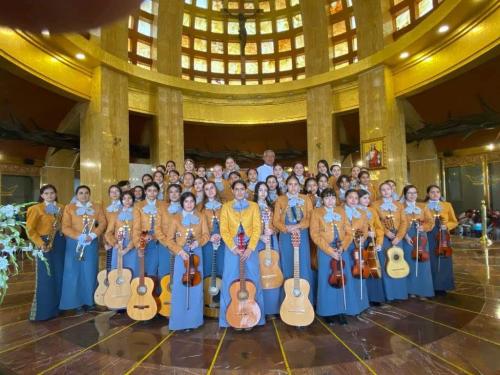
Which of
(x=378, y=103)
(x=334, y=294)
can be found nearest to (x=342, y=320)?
(x=334, y=294)

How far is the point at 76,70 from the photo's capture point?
32.2 feet

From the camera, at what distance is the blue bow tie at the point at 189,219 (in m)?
3.80

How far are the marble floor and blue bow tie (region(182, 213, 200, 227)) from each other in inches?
49.0

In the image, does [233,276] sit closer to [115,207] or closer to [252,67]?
[115,207]

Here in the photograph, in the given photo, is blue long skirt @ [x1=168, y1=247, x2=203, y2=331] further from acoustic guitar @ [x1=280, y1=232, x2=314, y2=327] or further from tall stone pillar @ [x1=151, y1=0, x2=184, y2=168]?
tall stone pillar @ [x1=151, y1=0, x2=184, y2=168]

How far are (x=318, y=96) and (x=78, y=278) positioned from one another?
10933 millimetres

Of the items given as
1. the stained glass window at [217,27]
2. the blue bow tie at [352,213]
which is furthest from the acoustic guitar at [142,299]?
the stained glass window at [217,27]

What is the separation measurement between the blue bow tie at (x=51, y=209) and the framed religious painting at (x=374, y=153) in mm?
9342

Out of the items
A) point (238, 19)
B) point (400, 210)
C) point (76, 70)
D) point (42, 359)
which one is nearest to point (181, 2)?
point (238, 19)

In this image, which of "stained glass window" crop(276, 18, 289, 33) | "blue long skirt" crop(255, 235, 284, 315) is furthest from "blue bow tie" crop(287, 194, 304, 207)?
"stained glass window" crop(276, 18, 289, 33)

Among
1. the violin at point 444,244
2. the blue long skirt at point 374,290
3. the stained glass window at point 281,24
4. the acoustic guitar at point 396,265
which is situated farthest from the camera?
the stained glass window at point 281,24

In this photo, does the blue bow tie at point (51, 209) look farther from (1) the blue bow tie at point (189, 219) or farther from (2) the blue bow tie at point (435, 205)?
(2) the blue bow tie at point (435, 205)

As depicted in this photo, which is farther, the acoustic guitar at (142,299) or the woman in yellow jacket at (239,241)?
the acoustic guitar at (142,299)

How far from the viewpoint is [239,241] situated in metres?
3.68
